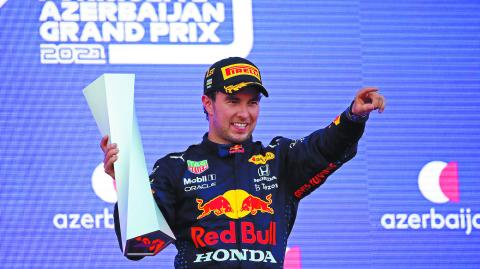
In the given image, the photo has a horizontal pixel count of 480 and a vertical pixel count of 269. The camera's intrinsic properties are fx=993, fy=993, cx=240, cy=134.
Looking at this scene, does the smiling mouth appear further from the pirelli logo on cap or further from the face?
the pirelli logo on cap

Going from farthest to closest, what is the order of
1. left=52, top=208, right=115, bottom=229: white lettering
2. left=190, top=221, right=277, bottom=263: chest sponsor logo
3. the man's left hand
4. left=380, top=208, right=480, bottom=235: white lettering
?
1. left=380, top=208, right=480, bottom=235: white lettering
2. left=52, top=208, right=115, bottom=229: white lettering
3. left=190, top=221, right=277, bottom=263: chest sponsor logo
4. the man's left hand

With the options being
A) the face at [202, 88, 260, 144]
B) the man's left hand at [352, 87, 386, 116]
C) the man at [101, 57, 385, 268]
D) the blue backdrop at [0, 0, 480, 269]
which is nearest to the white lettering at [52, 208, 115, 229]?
the blue backdrop at [0, 0, 480, 269]

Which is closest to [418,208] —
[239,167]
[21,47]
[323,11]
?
[323,11]

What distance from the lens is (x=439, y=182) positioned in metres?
3.67

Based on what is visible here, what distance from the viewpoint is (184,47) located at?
3.61 metres

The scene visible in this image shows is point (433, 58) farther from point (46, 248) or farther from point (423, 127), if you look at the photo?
point (46, 248)

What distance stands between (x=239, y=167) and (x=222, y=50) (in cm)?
118

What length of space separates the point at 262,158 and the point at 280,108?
1103 mm

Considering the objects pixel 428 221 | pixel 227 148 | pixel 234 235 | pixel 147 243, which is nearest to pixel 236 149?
pixel 227 148

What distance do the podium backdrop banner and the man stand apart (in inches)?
1.9

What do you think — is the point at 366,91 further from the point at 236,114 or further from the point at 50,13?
the point at 50,13

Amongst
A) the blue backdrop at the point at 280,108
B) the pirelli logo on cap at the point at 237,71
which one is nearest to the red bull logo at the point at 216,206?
the pirelli logo on cap at the point at 237,71

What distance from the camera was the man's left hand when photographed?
89.7 inches

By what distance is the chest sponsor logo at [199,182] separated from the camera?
2512 millimetres
